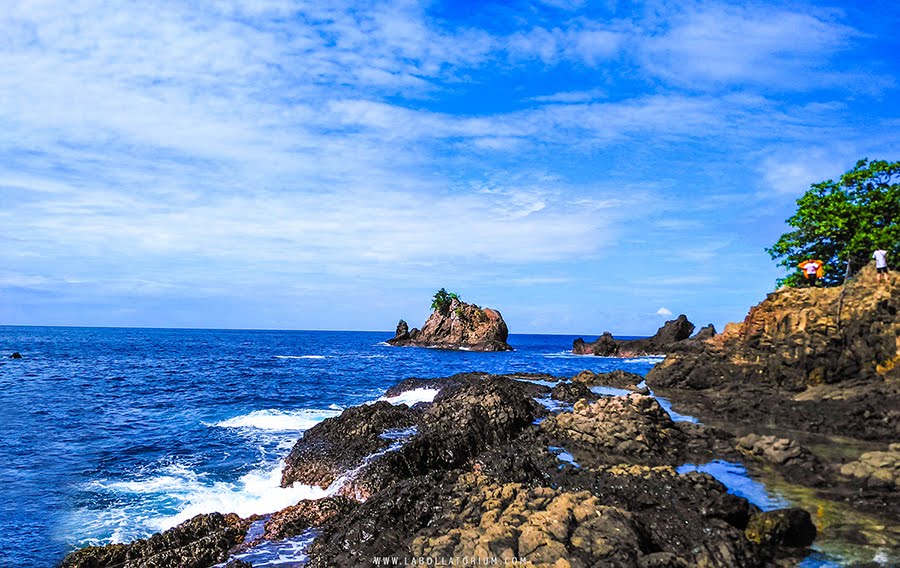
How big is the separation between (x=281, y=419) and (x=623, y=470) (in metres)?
22.1

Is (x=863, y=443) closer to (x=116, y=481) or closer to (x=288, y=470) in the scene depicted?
(x=288, y=470)

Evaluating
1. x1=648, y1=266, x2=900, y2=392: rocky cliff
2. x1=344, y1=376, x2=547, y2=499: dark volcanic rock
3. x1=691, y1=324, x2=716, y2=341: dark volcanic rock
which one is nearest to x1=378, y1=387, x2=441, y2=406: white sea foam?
x1=344, y1=376, x2=547, y2=499: dark volcanic rock

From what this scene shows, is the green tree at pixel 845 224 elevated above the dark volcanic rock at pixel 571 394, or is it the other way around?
the green tree at pixel 845 224

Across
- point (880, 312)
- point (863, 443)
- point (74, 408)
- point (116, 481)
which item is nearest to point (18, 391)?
point (74, 408)

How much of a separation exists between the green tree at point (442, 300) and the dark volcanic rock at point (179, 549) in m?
106

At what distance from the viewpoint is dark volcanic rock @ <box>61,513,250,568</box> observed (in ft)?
36.6

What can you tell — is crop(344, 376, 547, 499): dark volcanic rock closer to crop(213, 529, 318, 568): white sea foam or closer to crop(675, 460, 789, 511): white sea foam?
crop(213, 529, 318, 568): white sea foam

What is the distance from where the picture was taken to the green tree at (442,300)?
119500mm

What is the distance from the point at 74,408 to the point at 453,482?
1296 inches

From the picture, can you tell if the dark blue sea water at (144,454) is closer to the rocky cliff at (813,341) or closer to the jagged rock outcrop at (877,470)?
the jagged rock outcrop at (877,470)

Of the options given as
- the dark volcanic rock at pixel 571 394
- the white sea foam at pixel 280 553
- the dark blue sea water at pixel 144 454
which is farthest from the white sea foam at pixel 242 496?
the dark volcanic rock at pixel 571 394

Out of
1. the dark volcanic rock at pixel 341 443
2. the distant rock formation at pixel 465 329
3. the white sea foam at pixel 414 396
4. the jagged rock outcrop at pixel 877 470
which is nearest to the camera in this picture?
the jagged rock outcrop at pixel 877 470

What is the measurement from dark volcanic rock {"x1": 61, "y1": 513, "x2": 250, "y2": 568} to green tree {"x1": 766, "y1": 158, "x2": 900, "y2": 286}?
35.8 metres

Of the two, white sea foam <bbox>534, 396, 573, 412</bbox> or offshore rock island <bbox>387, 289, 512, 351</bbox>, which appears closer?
white sea foam <bbox>534, 396, 573, 412</bbox>
